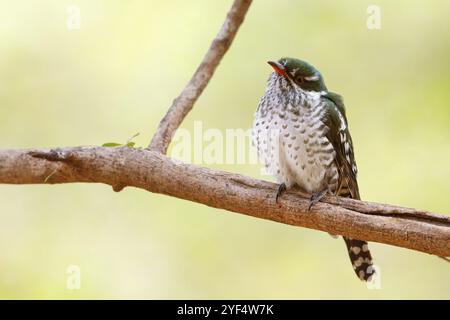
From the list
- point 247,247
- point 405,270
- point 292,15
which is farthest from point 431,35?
point 247,247

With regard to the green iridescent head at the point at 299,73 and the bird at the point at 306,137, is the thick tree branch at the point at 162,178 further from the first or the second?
the green iridescent head at the point at 299,73

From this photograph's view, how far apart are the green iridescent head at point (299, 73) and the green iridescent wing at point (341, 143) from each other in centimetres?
15

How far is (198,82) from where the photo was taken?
5324mm

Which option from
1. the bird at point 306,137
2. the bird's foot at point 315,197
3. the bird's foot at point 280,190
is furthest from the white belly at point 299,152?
the bird's foot at point 315,197

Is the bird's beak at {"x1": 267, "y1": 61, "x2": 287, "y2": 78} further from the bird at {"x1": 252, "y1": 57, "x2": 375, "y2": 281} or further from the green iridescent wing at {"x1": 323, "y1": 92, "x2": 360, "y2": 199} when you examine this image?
the green iridescent wing at {"x1": 323, "y1": 92, "x2": 360, "y2": 199}

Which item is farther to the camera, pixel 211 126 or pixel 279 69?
pixel 211 126

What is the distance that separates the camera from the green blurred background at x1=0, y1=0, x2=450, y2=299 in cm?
739

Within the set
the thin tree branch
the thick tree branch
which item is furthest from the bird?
the thin tree branch

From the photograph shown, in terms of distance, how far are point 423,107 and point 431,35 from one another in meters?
1.00

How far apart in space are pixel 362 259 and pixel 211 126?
2.74 metres

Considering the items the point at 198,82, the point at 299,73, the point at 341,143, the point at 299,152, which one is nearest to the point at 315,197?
the point at 299,152

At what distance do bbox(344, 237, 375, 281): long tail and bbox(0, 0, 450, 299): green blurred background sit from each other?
6.72 ft

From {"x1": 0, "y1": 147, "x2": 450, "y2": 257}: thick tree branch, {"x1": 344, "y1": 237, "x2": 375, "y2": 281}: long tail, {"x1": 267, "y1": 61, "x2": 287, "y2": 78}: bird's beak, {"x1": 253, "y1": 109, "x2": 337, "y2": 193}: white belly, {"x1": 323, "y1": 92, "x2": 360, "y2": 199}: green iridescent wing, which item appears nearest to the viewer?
{"x1": 0, "y1": 147, "x2": 450, "y2": 257}: thick tree branch

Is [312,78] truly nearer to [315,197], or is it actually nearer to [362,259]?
[315,197]
